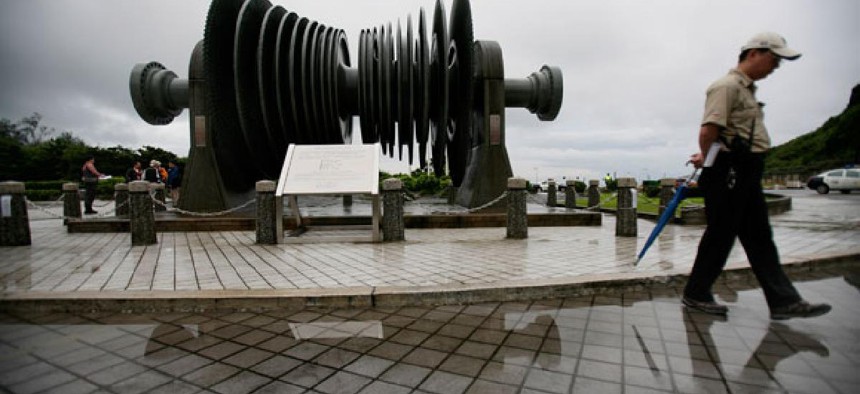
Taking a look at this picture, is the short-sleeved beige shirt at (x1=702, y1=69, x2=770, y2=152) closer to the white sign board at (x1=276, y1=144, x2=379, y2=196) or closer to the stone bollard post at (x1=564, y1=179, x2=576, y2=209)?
the white sign board at (x1=276, y1=144, x2=379, y2=196)

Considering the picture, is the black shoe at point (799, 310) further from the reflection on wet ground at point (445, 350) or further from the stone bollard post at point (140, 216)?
the stone bollard post at point (140, 216)

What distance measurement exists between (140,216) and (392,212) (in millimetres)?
4100

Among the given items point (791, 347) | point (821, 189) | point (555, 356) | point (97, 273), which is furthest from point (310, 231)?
point (821, 189)

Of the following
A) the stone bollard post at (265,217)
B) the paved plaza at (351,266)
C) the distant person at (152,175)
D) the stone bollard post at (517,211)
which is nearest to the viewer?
the paved plaza at (351,266)

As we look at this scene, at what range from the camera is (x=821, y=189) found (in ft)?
87.8

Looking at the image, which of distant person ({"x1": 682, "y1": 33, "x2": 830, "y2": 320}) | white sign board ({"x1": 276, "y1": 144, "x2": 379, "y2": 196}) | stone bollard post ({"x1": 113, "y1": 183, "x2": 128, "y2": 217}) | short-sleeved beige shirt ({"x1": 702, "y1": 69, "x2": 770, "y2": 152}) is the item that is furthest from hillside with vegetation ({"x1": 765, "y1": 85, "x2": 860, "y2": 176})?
stone bollard post ({"x1": 113, "y1": 183, "x2": 128, "y2": 217})

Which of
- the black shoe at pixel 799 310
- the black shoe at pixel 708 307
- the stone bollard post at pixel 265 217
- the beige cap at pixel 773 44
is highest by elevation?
the beige cap at pixel 773 44

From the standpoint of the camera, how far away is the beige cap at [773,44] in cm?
278

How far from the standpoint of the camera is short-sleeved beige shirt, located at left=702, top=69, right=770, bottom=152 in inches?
115

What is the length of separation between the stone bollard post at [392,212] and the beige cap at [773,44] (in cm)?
533

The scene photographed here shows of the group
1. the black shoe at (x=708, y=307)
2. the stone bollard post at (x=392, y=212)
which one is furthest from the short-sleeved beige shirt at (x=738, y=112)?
the stone bollard post at (x=392, y=212)

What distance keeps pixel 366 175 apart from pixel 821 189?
31336 millimetres

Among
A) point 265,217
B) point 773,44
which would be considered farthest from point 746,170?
point 265,217

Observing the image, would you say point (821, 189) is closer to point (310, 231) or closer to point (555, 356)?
point (310, 231)
